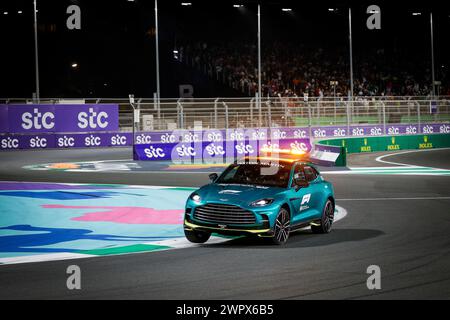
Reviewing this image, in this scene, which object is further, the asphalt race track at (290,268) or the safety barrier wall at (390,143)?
the safety barrier wall at (390,143)

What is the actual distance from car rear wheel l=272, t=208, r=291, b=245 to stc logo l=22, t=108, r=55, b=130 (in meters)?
30.1

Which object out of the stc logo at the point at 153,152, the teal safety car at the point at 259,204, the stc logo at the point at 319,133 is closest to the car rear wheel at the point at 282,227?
the teal safety car at the point at 259,204

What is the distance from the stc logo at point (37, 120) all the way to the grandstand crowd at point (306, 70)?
19694mm

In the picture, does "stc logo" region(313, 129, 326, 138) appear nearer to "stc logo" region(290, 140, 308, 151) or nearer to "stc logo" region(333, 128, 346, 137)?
"stc logo" region(333, 128, 346, 137)

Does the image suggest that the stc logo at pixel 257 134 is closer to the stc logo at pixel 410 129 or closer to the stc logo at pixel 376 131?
the stc logo at pixel 376 131

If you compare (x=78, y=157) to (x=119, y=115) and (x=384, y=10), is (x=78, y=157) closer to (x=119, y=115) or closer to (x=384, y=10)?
(x=119, y=115)

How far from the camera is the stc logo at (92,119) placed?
42.1 m

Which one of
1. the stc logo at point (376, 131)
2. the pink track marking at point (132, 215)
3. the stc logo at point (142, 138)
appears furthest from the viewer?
the stc logo at point (376, 131)

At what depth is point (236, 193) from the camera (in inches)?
482

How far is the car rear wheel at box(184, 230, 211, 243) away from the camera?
12.5 metres

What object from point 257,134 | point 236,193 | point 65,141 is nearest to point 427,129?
point 257,134

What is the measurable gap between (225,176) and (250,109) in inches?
1190

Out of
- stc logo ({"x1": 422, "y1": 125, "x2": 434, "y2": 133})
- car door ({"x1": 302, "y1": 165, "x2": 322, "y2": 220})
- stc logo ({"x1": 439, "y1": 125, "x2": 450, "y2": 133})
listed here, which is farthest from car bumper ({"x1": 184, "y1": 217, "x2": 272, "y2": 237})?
stc logo ({"x1": 439, "y1": 125, "x2": 450, "y2": 133})
